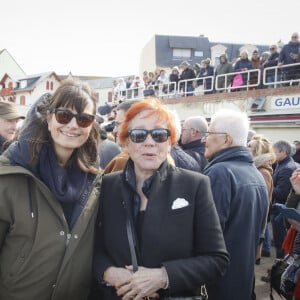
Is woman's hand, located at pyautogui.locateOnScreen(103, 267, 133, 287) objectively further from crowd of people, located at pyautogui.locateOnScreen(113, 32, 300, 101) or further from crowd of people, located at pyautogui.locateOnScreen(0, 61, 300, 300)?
crowd of people, located at pyautogui.locateOnScreen(113, 32, 300, 101)

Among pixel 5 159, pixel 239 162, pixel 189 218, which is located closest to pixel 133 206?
pixel 189 218

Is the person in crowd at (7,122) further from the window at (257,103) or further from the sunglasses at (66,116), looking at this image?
the window at (257,103)

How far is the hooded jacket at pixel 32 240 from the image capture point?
1.84m

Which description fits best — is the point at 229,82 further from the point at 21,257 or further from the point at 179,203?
the point at 21,257

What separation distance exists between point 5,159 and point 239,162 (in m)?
1.76

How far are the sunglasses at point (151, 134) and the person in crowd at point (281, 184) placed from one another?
3.63m

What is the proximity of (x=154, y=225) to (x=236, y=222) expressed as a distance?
39.4 inches

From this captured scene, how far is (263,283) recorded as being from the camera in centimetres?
502

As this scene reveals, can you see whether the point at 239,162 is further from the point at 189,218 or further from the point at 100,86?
the point at 100,86

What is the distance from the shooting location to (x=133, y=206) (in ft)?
6.75

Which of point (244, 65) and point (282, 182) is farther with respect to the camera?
point (244, 65)

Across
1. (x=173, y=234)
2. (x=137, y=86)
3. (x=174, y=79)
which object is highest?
(x=174, y=79)

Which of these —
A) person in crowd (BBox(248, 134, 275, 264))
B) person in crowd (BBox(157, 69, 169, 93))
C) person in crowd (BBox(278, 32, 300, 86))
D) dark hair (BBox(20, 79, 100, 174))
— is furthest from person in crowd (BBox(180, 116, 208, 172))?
person in crowd (BBox(157, 69, 169, 93))

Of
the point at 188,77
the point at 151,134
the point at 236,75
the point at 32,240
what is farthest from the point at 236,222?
the point at 188,77
